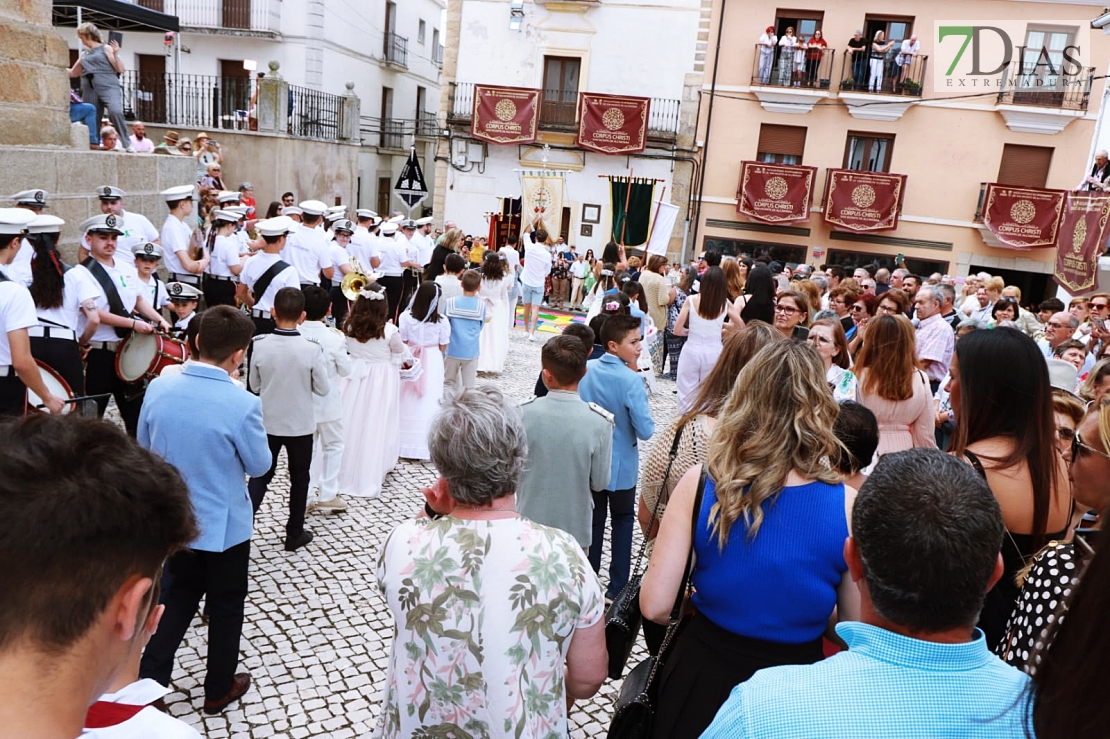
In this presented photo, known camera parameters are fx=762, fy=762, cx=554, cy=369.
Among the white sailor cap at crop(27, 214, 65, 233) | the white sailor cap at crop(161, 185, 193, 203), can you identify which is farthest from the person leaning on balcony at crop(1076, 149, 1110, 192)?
the white sailor cap at crop(27, 214, 65, 233)

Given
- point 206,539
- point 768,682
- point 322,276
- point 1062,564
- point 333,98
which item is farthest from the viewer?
point 333,98

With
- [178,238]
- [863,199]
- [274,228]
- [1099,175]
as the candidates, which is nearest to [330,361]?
[274,228]

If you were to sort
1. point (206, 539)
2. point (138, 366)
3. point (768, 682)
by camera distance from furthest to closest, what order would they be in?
point (138, 366), point (206, 539), point (768, 682)

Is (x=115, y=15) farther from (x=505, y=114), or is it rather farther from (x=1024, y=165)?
(x=1024, y=165)

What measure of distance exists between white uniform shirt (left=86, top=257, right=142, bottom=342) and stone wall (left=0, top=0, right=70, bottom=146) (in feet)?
8.53

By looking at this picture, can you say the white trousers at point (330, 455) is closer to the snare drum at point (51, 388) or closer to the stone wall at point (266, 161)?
the snare drum at point (51, 388)

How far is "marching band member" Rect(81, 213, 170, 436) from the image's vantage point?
5.55 metres

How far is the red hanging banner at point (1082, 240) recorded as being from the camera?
10375mm

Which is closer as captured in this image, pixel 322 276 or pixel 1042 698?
pixel 1042 698

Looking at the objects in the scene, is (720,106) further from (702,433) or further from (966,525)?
(966,525)

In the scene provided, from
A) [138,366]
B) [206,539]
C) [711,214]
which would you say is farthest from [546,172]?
[206,539]

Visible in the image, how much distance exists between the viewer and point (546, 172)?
22.4 meters

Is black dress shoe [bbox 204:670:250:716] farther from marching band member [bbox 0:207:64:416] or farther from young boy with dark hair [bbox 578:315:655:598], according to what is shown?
young boy with dark hair [bbox 578:315:655:598]

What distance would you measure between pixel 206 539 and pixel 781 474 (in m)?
2.39
